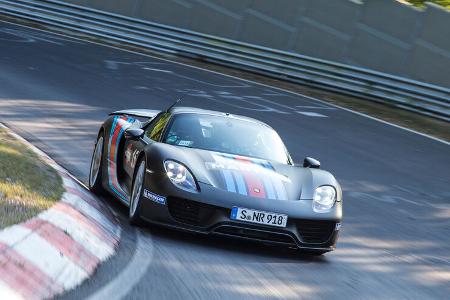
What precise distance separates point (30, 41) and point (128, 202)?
1985 centimetres

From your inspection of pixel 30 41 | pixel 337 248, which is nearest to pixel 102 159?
pixel 337 248

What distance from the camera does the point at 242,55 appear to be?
27172mm

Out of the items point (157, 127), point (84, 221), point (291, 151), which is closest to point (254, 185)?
point (84, 221)

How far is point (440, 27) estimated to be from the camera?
77.2 ft

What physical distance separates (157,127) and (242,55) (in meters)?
18.3

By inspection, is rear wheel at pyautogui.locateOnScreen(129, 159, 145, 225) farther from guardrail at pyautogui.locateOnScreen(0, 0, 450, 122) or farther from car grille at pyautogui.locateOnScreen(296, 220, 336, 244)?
guardrail at pyautogui.locateOnScreen(0, 0, 450, 122)

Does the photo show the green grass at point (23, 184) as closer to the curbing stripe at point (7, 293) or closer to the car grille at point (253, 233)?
the curbing stripe at point (7, 293)

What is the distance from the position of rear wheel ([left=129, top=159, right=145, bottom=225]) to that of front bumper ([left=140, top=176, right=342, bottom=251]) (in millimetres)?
90

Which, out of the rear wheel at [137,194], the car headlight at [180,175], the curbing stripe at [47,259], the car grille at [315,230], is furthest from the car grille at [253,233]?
the curbing stripe at [47,259]

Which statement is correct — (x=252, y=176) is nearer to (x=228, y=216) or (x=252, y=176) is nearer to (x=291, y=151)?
(x=228, y=216)

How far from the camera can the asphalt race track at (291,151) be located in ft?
21.7

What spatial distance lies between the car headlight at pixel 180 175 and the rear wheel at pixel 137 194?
0.96ft

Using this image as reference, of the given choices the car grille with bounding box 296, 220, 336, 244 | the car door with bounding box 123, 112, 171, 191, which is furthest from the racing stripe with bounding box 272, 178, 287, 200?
the car door with bounding box 123, 112, 171, 191

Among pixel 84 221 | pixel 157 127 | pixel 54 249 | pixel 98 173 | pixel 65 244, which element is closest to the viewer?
pixel 54 249
